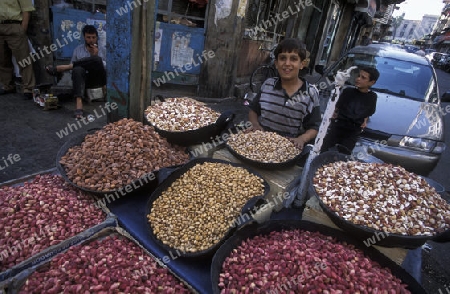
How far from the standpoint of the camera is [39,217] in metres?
1.75

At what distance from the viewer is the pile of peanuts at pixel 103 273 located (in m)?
1.41

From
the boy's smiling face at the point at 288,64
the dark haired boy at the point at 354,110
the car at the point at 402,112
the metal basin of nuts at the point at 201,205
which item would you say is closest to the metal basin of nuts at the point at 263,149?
the metal basin of nuts at the point at 201,205

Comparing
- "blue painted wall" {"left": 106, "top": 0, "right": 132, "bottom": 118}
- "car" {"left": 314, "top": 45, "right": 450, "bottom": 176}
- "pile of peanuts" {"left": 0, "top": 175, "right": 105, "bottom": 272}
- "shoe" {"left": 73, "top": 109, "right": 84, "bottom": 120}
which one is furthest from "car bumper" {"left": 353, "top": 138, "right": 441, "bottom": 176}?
"shoe" {"left": 73, "top": 109, "right": 84, "bottom": 120}

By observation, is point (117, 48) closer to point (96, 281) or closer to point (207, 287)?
point (96, 281)

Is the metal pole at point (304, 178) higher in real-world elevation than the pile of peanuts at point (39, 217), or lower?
higher

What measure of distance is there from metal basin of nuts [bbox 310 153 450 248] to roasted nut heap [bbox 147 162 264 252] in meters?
0.50

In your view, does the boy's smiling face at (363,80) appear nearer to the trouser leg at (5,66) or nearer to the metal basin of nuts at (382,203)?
the metal basin of nuts at (382,203)

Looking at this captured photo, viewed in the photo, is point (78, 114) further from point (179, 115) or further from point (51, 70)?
point (179, 115)

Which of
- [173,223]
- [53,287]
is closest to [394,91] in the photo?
[173,223]

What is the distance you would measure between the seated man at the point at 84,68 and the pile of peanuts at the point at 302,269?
184 inches

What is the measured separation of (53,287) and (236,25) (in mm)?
6144

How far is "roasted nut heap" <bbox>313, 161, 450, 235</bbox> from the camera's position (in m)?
1.48

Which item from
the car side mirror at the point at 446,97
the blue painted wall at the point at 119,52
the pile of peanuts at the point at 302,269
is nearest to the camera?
the pile of peanuts at the point at 302,269

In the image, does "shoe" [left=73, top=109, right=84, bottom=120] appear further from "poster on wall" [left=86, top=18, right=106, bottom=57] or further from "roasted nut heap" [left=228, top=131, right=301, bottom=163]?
"roasted nut heap" [left=228, top=131, right=301, bottom=163]
